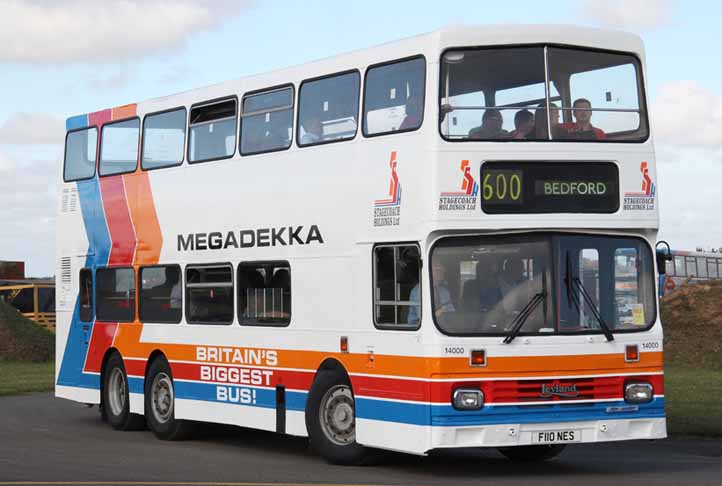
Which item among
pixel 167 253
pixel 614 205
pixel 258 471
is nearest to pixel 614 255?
pixel 614 205

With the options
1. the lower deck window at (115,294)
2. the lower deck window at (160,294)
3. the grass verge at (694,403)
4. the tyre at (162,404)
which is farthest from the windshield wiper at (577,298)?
the lower deck window at (115,294)

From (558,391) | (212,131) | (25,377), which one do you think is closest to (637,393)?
(558,391)

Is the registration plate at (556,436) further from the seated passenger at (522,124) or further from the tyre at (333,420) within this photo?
the seated passenger at (522,124)

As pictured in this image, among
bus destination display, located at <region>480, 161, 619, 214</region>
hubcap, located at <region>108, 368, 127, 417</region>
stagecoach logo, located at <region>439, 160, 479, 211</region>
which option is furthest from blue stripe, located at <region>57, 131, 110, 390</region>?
bus destination display, located at <region>480, 161, 619, 214</region>

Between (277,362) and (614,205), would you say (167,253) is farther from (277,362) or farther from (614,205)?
(614,205)

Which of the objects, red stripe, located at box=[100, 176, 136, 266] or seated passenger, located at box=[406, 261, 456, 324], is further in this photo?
red stripe, located at box=[100, 176, 136, 266]

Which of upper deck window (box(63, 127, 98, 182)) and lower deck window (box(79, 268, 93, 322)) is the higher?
upper deck window (box(63, 127, 98, 182))

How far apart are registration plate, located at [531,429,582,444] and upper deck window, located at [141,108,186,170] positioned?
7593 millimetres

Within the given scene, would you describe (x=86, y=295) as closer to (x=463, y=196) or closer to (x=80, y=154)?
(x=80, y=154)

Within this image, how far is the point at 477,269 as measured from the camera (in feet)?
50.3

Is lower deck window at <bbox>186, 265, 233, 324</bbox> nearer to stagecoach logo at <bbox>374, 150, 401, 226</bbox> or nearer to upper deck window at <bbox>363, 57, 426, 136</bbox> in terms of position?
stagecoach logo at <bbox>374, 150, 401, 226</bbox>

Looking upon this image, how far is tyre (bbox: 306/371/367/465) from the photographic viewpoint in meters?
16.5

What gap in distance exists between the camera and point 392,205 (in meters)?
16.0

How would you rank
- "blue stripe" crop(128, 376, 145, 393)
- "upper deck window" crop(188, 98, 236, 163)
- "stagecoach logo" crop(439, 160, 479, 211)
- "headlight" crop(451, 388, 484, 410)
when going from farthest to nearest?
1. "blue stripe" crop(128, 376, 145, 393)
2. "upper deck window" crop(188, 98, 236, 163)
3. "stagecoach logo" crop(439, 160, 479, 211)
4. "headlight" crop(451, 388, 484, 410)
